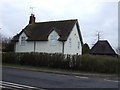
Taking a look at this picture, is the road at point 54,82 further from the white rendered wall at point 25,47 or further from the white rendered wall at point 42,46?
the white rendered wall at point 25,47

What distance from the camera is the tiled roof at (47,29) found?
3594 cm

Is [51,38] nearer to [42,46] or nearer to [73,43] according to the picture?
[42,46]

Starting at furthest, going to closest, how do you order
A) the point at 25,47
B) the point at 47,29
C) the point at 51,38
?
1. the point at 25,47
2. the point at 47,29
3. the point at 51,38

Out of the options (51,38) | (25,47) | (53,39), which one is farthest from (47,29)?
(25,47)

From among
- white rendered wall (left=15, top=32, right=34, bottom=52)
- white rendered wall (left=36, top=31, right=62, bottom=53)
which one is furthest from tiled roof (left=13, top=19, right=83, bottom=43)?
white rendered wall (left=15, top=32, right=34, bottom=52)

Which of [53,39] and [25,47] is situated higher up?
[53,39]

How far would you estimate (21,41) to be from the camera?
132 feet

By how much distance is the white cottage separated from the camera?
35.6 metres

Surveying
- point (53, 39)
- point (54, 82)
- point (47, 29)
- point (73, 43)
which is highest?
point (47, 29)

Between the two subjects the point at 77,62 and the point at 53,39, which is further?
the point at 53,39

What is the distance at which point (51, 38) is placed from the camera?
36406mm

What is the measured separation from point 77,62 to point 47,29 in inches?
629

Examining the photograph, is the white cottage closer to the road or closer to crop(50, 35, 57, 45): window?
crop(50, 35, 57, 45): window

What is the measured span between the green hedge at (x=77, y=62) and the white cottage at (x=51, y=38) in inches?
331
